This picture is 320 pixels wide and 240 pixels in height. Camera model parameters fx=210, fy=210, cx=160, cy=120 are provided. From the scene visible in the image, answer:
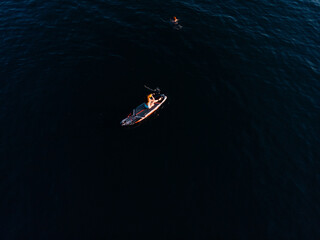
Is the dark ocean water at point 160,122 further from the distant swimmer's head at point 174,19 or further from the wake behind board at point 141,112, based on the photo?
the distant swimmer's head at point 174,19

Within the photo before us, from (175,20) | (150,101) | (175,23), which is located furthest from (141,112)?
(175,20)

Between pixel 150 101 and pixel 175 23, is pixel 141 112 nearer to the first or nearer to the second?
pixel 150 101

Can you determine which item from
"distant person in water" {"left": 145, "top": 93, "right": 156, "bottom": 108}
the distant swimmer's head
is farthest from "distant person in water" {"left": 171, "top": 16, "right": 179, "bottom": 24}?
"distant person in water" {"left": 145, "top": 93, "right": 156, "bottom": 108}

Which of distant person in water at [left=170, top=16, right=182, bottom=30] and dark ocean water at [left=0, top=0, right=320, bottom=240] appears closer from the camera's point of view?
dark ocean water at [left=0, top=0, right=320, bottom=240]

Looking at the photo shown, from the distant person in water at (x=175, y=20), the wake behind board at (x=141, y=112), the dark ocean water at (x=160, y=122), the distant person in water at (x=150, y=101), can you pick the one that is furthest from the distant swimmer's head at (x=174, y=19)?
the distant person in water at (x=150, y=101)

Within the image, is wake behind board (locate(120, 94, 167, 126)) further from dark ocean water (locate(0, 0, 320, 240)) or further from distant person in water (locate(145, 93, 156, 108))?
dark ocean water (locate(0, 0, 320, 240))
